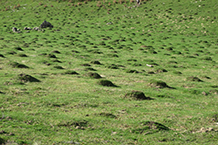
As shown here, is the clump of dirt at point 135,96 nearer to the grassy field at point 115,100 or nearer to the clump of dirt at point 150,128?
the grassy field at point 115,100

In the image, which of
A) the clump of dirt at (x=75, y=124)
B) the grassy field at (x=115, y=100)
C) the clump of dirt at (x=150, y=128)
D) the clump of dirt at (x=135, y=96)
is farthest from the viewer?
the clump of dirt at (x=135, y=96)

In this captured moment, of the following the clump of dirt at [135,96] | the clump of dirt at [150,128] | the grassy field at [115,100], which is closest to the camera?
the grassy field at [115,100]

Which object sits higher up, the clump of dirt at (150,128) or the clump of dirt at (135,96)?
the clump of dirt at (150,128)

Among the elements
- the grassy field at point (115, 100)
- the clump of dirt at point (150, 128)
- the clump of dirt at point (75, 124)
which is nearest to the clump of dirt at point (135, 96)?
the grassy field at point (115, 100)

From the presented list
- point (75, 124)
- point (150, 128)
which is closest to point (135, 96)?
point (150, 128)

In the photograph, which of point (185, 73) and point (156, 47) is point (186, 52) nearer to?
point (156, 47)

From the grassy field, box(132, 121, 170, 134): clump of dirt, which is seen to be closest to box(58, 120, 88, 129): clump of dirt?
the grassy field

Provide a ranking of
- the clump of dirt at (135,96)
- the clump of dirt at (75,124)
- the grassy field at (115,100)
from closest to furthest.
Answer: the grassy field at (115,100), the clump of dirt at (75,124), the clump of dirt at (135,96)

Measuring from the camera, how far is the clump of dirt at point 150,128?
12.2 m

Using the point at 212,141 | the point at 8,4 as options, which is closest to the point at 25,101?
the point at 212,141

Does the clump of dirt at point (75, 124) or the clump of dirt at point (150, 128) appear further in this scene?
the clump of dirt at point (150, 128)

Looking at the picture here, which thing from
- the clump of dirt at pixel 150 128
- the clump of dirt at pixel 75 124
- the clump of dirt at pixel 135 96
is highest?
the clump of dirt at pixel 75 124

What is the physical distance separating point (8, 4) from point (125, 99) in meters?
100

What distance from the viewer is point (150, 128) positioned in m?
12.5
